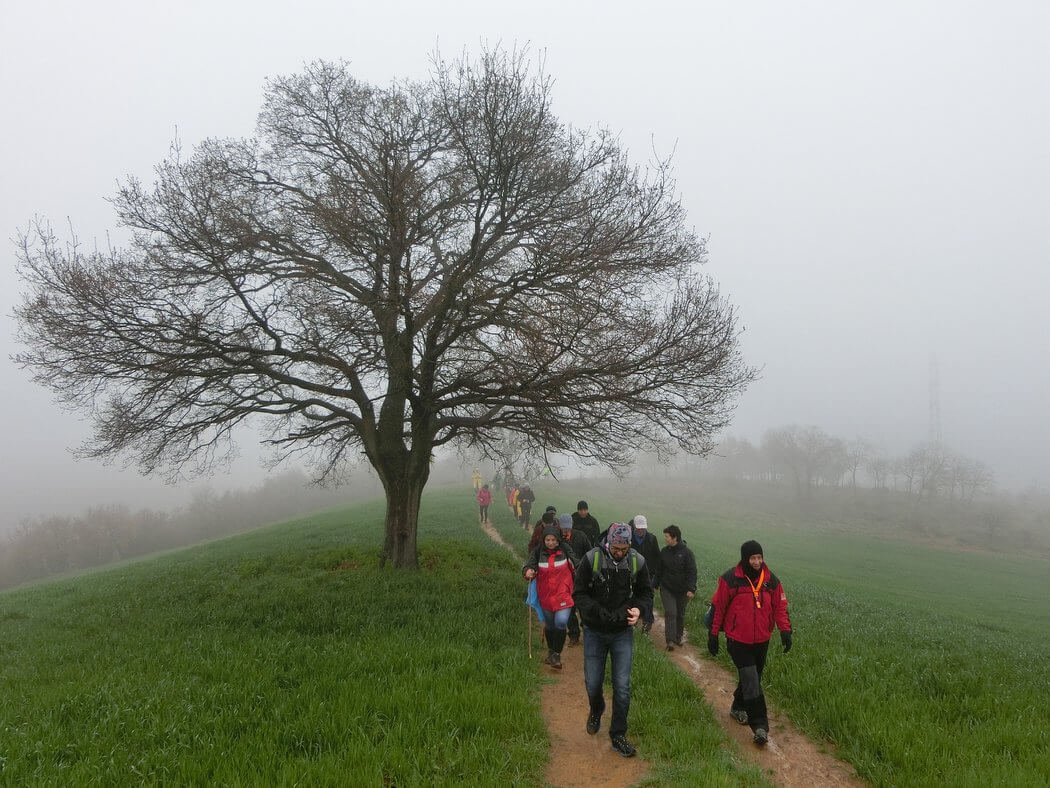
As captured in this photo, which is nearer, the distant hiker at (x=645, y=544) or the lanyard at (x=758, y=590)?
the lanyard at (x=758, y=590)

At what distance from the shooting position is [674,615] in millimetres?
8250

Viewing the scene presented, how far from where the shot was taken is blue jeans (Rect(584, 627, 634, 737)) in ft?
16.0

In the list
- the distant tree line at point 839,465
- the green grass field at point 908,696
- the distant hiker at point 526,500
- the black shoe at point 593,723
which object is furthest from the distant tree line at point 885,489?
the black shoe at point 593,723

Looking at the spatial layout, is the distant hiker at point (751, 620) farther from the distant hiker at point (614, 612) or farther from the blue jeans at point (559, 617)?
the blue jeans at point (559, 617)

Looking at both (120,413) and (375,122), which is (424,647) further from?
(375,122)

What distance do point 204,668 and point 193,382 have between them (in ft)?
21.7

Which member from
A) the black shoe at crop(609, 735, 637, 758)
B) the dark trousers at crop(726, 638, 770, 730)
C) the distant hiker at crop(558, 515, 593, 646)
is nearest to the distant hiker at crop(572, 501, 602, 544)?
the distant hiker at crop(558, 515, 593, 646)

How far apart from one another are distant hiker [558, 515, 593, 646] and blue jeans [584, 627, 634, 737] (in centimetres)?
258

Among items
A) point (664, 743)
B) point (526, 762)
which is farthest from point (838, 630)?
point (526, 762)

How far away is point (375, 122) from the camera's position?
9.91m

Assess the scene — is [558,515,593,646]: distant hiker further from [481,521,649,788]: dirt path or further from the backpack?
the backpack

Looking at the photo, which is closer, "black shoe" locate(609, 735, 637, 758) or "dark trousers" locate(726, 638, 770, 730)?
"black shoe" locate(609, 735, 637, 758)

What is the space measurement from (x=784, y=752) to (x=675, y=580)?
10.6 ft

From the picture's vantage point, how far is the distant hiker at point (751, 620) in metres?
5.18
